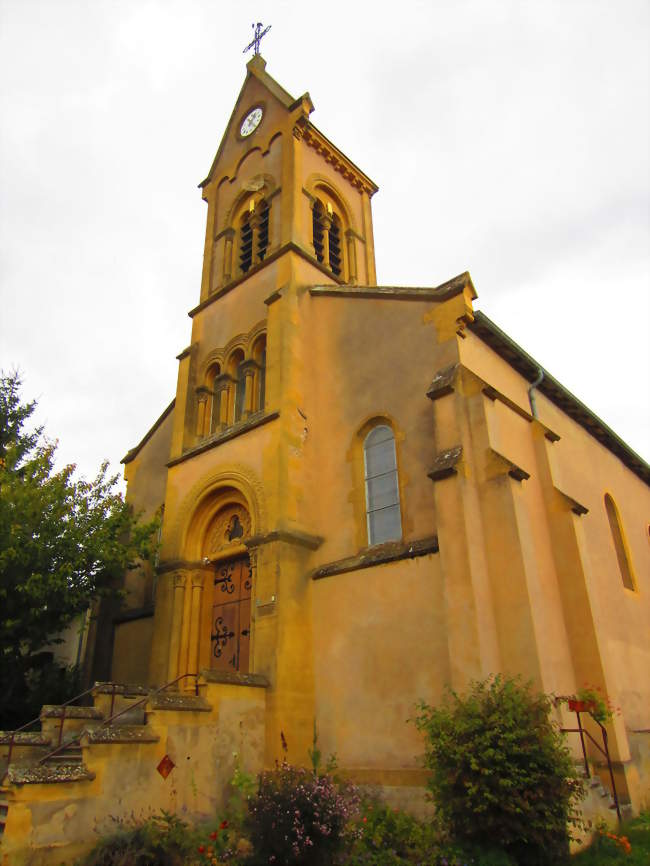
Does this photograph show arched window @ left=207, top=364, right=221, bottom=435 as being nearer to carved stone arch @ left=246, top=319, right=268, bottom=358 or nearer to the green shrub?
carved stone arch @ left=246, top=319, right=268, bottom=358

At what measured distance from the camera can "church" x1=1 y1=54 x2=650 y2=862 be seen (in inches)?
382

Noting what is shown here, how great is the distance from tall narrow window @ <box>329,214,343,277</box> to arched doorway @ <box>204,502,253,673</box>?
7.92 meters

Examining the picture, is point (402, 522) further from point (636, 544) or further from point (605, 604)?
point (636, 544)

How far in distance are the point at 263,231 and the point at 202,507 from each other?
810cm

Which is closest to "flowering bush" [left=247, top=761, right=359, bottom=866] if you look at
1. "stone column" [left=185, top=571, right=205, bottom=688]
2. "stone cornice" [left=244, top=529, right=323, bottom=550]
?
"stone cornice" [left=244, top=529, right=323, bottom=550]

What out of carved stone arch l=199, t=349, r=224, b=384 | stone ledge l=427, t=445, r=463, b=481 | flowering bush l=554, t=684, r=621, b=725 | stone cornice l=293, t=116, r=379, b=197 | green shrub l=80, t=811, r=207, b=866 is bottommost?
green shrub l=80, t=811, r=207, b=866

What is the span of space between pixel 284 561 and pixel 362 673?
2375 millimetres

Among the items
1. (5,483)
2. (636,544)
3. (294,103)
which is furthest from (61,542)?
(636,544)

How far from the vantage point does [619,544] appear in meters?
16.9

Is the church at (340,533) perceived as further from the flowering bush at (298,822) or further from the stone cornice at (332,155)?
the flowering bush at (298,822)

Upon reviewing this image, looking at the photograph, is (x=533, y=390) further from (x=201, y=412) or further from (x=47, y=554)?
(x=47, y=554)

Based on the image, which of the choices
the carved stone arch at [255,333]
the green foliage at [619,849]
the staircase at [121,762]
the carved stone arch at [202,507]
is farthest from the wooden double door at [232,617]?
the green foliage at [619,849]

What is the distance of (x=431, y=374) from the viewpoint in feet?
40.2

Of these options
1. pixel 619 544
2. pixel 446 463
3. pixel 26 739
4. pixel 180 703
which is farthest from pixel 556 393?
pixel 26 739
